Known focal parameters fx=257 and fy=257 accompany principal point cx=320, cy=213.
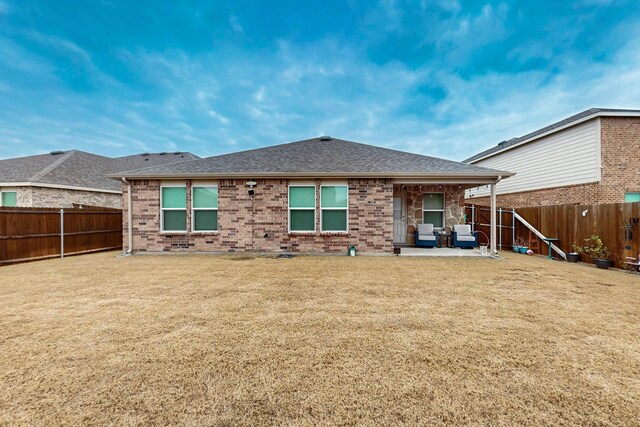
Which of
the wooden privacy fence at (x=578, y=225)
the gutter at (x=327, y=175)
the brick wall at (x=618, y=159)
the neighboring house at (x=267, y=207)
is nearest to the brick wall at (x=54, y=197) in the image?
the neighboring house at (x=267, y=207)

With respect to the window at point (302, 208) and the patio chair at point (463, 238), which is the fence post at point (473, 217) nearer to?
the patio chair at point (463, 238)

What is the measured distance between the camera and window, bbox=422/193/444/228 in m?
11.0

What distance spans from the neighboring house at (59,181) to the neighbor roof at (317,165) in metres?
6.10

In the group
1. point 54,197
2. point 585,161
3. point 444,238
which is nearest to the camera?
point 444,238

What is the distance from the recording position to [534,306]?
408 centimetres

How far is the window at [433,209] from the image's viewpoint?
1095 centimetres

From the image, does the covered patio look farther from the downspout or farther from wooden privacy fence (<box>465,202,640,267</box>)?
the downspout

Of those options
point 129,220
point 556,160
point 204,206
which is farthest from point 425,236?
point 129,220

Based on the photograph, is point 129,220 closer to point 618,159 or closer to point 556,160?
point 556,160

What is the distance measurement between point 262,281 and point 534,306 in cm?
485

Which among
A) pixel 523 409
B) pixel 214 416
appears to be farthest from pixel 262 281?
pixel 523 409

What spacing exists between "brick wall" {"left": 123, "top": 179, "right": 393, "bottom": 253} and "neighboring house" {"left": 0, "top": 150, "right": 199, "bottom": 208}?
5228mm

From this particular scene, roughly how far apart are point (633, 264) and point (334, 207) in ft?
26.5

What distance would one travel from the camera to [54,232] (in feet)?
28.8
